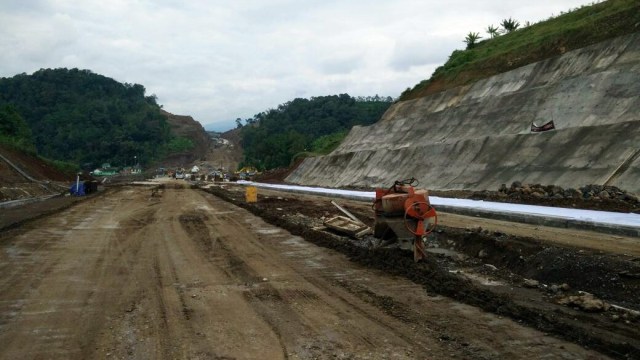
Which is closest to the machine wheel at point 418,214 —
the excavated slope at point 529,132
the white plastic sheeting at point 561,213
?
the white plastic sheeting at point 561,213

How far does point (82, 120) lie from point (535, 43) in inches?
5167

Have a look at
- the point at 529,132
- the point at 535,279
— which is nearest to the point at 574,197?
the point at 535,279

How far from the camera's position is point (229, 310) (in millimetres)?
5996

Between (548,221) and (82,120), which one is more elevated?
(82,120)

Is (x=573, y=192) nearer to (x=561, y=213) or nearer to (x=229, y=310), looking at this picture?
(x=561, y=213)

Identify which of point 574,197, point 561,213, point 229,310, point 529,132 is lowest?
point 229,310

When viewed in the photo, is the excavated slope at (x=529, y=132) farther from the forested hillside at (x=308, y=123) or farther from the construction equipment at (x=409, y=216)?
the forested hillside at (x=308, y=123)

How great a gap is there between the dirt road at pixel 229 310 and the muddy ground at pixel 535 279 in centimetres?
30

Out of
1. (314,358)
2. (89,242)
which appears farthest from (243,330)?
(89,242)

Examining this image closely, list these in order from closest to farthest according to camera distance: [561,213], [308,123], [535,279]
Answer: [535,279], [561,213], [308,123]

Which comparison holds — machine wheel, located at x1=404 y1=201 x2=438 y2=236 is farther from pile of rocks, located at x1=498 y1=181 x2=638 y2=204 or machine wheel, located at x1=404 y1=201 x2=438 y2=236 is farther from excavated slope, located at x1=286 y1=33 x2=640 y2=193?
excavated slope, located at x1=286 y1=33 x2=640 y2=193

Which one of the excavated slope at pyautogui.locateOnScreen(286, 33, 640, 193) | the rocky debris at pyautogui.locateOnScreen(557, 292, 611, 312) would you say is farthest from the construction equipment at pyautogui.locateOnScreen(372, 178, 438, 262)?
the excavated slope at pyautogui.locateOnScreen(286, 33, 640, 193)

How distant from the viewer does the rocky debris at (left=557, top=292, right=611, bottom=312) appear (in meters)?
5.85

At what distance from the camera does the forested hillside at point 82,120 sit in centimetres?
12712
